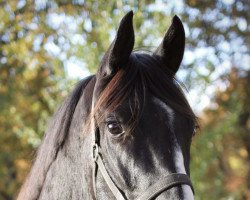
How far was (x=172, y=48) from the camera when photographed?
362 cm

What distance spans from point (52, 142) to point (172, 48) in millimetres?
1017

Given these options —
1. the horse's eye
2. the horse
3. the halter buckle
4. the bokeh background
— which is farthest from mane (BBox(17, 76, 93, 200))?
the bokeh background

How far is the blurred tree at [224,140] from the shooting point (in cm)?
1198

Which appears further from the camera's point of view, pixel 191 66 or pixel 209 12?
pixel 209 12

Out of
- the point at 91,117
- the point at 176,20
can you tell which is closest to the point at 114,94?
the point at 91,117

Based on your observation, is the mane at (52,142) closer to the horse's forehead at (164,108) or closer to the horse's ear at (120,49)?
the horse's ear at (120,49)

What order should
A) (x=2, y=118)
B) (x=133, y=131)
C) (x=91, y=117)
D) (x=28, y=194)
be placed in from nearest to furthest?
(x=133, y=131), (x=91, y=117), (x=28, y=194), (x=2, y=118)

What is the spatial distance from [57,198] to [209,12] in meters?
9.28

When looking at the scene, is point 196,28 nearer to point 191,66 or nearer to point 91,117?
point 191,66

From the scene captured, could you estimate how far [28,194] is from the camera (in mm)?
3672

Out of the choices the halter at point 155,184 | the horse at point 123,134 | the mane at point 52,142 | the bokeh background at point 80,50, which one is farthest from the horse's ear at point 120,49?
the bokeh background at point 80,50

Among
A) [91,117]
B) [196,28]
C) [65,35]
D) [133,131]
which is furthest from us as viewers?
[196,28]

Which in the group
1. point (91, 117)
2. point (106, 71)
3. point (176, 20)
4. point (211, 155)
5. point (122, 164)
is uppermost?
point (211, 155)

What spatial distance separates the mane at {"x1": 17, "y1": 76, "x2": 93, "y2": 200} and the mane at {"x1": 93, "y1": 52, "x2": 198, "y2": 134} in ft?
1.15
